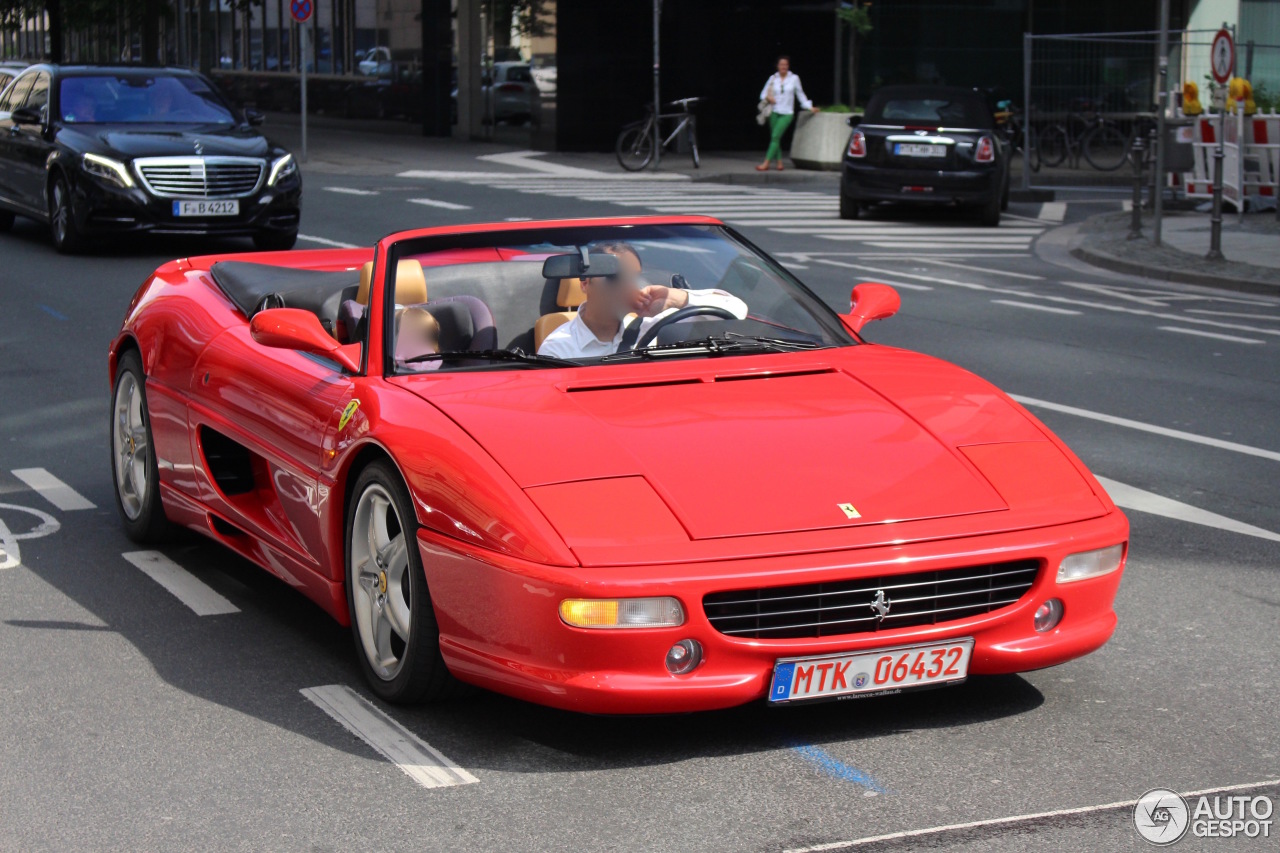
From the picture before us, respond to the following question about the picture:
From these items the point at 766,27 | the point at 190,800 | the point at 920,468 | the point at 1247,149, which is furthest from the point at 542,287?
the point at 766,27

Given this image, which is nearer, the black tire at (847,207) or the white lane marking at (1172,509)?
the white lane marking at (1172,509)

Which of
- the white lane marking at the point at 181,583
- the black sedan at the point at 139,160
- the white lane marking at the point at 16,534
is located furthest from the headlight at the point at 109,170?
the white lane marking at the point at 181,583

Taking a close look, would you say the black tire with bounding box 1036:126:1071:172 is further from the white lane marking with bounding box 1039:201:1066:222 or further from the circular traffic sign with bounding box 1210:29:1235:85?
the circular traffic sign with bounding box 1210:29:1235:85

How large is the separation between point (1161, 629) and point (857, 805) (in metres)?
1.82

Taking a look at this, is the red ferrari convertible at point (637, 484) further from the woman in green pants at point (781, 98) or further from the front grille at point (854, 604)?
the woman in green pants at point (781, 98)

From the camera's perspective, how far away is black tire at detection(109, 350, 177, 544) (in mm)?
6453

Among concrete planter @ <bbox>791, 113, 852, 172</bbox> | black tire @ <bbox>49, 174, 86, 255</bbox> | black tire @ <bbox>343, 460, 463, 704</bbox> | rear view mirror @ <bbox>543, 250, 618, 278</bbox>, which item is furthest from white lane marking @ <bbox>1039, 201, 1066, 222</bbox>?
black tire @ <bbox>343, 460, 463, 704</bbox>

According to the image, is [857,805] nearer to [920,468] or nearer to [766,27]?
[920,468]

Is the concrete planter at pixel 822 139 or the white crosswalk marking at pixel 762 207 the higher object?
the concrete planter at pixel 822 139

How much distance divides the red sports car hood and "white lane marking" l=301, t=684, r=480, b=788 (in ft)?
2.08

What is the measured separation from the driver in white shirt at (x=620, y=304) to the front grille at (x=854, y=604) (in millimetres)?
1408

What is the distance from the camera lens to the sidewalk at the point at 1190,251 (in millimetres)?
16125

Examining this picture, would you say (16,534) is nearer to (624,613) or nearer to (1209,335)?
(624,613)

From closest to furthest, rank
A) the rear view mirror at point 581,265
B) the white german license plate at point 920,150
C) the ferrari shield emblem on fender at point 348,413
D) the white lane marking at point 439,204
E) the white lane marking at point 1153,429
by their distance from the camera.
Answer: the ferrari shield emblem on fender at point 348,413, the rear view mirror at point 581,265, the white lane marking at point 1153,429, the white german license plate at point 920,150, the white lane marking at point 439,204
